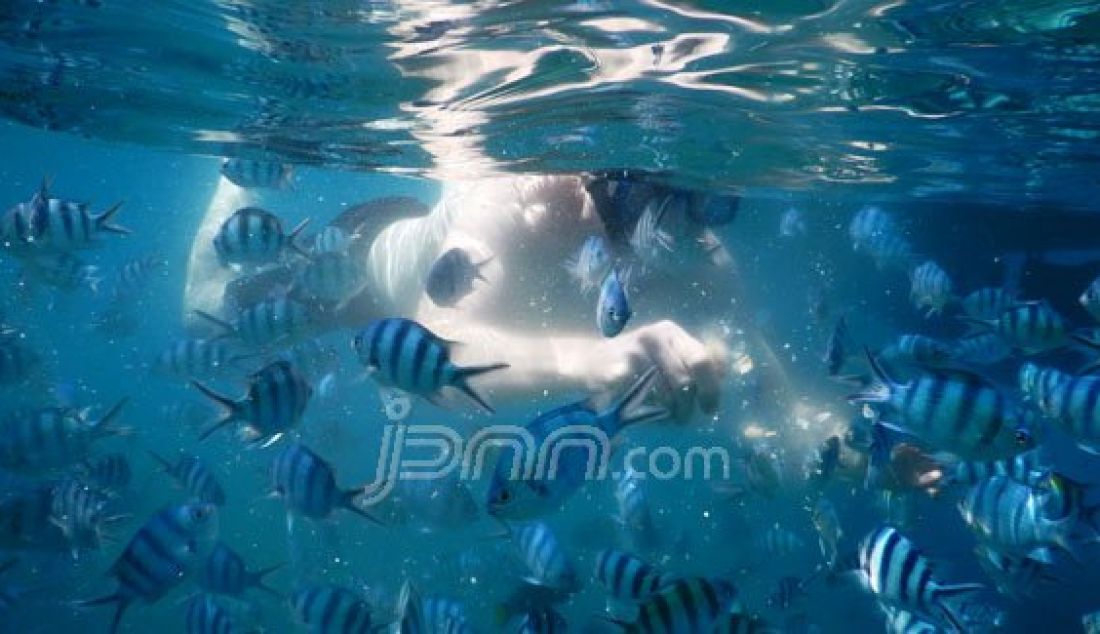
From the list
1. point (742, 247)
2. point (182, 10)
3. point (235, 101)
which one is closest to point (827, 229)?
point (742, 247)

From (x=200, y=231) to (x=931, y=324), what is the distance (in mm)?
14739

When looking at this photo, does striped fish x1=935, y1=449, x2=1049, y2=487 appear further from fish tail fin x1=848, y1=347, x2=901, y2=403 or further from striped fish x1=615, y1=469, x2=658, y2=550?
striped fish x1=615, y1=469, x2=658, y2=550

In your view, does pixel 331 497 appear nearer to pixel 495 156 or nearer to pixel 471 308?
pixel 471 308

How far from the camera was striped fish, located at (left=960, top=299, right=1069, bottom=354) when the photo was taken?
6074mm

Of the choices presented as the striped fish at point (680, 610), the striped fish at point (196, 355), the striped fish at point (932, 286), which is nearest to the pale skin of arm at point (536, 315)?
the striped fish at point (680, 610)

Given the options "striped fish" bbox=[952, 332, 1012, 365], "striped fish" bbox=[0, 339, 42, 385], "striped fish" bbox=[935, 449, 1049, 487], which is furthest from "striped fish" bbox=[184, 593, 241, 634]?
"striped fish" bbox=[952, 332, 1012, 365]

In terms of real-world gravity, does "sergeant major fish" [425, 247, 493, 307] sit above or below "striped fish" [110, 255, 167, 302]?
above

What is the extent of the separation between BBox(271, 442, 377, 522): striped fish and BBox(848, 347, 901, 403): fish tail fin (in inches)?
120

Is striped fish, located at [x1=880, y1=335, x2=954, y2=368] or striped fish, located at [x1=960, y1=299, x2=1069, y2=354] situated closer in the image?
striped fish, located at [x1=960, y1=299, x2=1069, y2=354]

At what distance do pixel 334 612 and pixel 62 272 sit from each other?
7978 mm

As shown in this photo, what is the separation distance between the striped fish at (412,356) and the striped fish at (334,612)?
166 cm

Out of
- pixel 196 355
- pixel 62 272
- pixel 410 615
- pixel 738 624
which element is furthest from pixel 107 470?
pixel 738 624

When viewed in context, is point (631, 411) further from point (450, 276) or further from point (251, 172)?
point (251, 172)

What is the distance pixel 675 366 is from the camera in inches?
214
